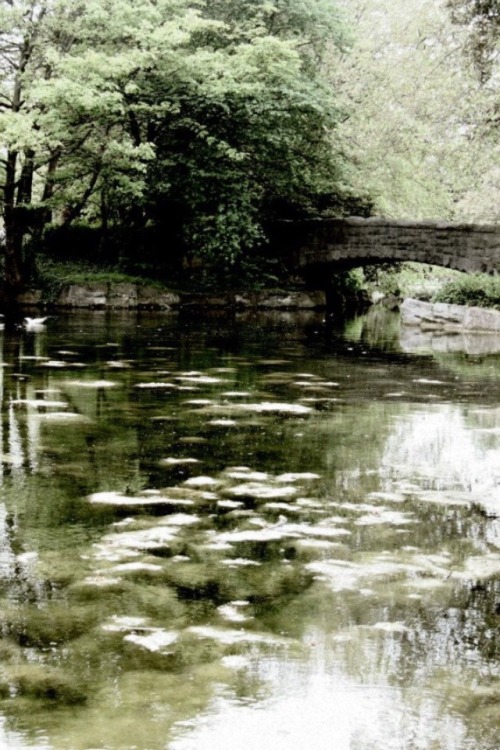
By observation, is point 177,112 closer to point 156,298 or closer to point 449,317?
point 156,298

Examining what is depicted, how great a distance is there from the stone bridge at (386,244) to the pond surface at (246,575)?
13.4 meters

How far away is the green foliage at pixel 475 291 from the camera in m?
19.8

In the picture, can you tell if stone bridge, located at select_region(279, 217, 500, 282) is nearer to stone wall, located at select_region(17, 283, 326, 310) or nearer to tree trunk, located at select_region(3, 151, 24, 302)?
stone wall, located at select_region(17, 283, 326, 310)

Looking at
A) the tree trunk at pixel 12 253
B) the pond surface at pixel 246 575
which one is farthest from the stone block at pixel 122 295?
the pond surface at pixel 246 575

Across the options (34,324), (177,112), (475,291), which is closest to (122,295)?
(177,112)

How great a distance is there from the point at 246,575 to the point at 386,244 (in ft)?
65.1

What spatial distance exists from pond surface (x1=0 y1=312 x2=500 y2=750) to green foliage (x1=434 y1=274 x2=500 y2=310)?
490 inches

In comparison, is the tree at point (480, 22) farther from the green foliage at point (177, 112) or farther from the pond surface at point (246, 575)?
the green foliage at point (177, 112)

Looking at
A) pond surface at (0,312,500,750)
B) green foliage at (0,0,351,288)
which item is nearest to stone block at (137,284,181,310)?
green foliage at (0,0,351,288)

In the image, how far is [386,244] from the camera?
22.5 meters

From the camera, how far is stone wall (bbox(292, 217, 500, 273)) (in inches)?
806

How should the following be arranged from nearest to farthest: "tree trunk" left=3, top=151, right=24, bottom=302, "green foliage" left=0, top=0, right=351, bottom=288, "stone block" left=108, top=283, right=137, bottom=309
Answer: "green foliage" left=0, top=0, right=351, bottom=288
"tree trunk" left=3, top=151, right=24, bottom=302
"stone block" left=108, top=283, right=137, bottom=309

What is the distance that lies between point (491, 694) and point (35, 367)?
27.1 feet

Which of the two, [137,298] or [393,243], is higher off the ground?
[393,243]
